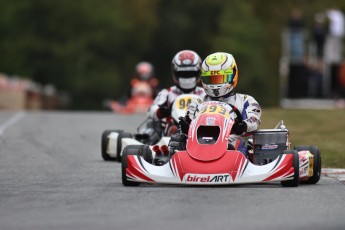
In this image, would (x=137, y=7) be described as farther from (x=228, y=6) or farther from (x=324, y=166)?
(x=324, y=166)

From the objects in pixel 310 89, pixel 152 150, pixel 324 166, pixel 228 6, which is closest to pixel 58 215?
pixel 152 150

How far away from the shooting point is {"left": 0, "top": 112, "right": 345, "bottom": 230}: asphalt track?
11.1 meters

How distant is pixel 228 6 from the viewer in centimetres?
11181

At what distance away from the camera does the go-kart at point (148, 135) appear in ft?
62.0

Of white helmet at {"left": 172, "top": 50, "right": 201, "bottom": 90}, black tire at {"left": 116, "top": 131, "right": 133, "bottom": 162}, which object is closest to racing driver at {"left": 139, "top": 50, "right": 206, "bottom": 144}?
white helmet at {"left": 172, "top": 50, "right": 201, "bottom": 90}

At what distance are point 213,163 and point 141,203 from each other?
1.71 m

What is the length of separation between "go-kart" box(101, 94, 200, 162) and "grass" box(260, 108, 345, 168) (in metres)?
2.12

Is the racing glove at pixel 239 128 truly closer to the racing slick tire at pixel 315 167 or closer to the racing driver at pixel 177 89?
the racing slick tire at pixel 315 167

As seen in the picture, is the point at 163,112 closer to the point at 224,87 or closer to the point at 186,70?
the point at 186,70

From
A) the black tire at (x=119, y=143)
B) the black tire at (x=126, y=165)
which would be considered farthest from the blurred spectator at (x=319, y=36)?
the black tire at (x=126, y=165)

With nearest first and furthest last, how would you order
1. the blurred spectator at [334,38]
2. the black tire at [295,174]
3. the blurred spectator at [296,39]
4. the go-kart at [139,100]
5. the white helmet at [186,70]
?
the black tire at [295,174] < the white helmet at [186,70] < the go-kart at [139,100] < the blurred spectator at [334,38] < the blurred spectator at [296,39]

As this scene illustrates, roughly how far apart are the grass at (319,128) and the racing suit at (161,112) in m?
2.20

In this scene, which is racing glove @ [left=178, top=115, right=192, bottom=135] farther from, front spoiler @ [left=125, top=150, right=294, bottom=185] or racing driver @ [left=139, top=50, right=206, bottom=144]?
racing driver @ [left=139, top=50, right=206, bottom=144]

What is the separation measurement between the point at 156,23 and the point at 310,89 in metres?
74.7
